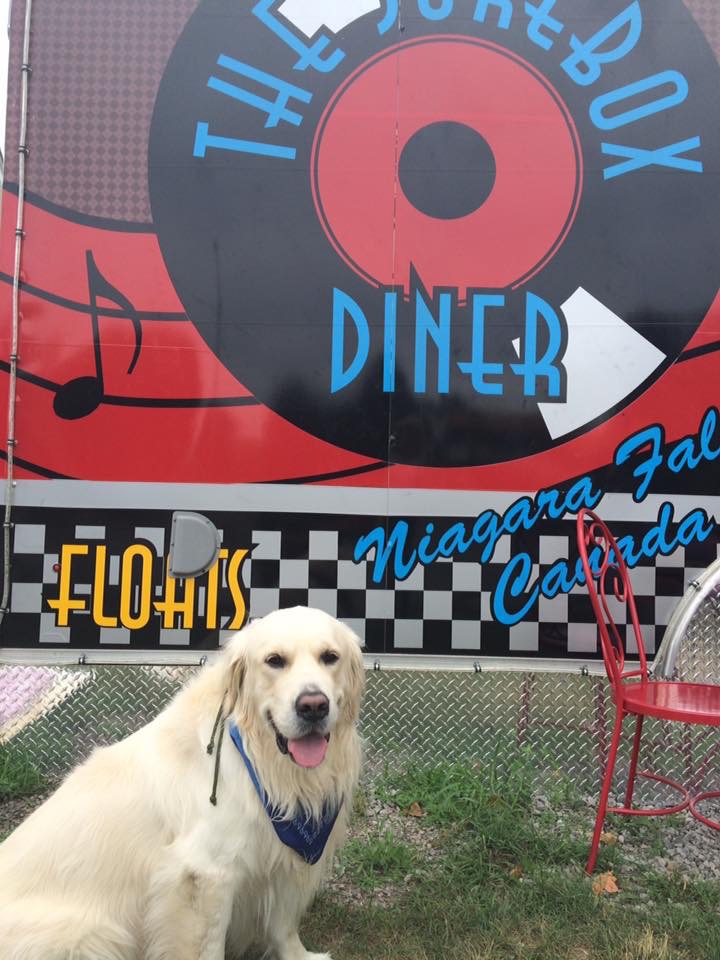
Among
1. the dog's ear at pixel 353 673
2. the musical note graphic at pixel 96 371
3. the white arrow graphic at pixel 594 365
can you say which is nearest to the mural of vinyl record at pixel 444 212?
the white arrow graphic at pixel 594 365

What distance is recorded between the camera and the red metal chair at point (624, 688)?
2.11 metres

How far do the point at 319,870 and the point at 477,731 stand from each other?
101cm

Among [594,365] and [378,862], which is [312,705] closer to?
[378,862]

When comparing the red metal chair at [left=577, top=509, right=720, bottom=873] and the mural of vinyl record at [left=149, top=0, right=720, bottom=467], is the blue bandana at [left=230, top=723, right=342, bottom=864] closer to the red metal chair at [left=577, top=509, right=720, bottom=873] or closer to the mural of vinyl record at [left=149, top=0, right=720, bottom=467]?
the red metal chair at [left=577, top=509, right=720, bottom=873]

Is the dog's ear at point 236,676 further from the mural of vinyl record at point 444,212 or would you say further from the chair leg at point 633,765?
the chair leg at point 633,765

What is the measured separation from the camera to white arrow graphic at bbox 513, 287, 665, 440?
2496 millimetres

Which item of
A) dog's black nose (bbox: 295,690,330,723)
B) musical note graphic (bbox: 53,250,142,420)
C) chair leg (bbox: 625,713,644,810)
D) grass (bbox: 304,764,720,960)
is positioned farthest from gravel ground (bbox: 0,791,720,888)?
musical note graphic (bbox: 53,250,142,420)

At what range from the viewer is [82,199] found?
2.49m

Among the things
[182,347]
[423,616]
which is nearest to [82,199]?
[182,347]

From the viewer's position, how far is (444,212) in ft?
8.25

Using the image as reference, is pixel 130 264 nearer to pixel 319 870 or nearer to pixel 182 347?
pixel 182 347

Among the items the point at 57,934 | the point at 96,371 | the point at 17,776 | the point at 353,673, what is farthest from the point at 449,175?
the point at 17,776

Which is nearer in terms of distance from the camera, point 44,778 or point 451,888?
point 451,888

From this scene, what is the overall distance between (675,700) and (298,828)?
1205 millimetres
